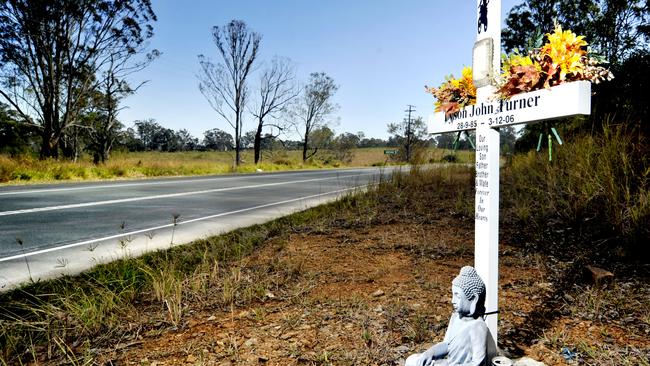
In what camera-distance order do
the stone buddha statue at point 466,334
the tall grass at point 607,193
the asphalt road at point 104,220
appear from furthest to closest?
the asphalt road at point 104,220, the tall grass at point 607,193, the stone buddha statue at point 466,334

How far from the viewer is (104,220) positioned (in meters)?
7.30

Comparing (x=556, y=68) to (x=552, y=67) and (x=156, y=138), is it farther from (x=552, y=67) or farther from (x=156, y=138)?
(x=156, y=138)

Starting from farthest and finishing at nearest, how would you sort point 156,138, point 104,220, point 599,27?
point 156,138, point 599,27, point 104,220

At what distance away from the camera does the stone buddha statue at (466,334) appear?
1.77m

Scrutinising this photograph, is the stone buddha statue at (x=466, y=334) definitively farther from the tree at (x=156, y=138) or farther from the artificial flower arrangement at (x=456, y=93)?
the tree at (x=156, y=138)

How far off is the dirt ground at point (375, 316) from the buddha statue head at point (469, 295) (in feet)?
2.32

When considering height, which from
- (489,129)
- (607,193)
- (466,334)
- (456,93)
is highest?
(456,93)

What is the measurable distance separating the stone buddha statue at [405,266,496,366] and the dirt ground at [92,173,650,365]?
0.54 meters

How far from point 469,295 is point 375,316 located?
1215 mm

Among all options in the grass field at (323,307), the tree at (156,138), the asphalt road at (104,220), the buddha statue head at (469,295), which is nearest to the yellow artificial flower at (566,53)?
the buddha statue head at (469,295)

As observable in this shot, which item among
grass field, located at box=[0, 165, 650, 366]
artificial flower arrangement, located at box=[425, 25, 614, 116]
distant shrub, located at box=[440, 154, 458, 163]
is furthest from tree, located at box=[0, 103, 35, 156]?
artificial flower arrangement, located at box=[425, 25, 614, 116]

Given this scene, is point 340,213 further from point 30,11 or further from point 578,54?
point 30,11

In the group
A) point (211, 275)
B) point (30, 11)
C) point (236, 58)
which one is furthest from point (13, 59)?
point (211, 275)

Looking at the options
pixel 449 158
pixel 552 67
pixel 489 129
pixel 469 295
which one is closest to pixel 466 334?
pixel 469 295
